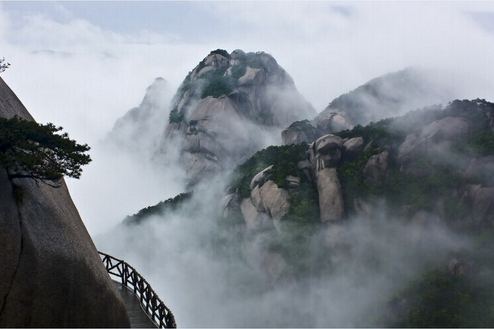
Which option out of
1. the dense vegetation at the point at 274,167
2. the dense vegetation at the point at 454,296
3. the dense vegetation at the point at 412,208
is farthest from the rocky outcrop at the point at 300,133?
the dense vegetation at the point at 454,296

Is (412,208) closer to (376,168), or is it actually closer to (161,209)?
(376,168)

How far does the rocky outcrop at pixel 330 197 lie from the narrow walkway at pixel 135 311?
31.8m

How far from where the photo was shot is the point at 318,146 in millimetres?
58250

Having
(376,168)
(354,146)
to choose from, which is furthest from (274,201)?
(376,168)

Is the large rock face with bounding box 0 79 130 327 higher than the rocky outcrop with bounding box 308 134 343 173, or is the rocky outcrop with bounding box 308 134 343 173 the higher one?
the rocky outcrop with bounding box 308 134 343 173

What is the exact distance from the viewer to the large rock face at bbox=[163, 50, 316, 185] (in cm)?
9212

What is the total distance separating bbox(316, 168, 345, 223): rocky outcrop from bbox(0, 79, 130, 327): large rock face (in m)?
36.7

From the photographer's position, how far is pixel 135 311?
23.5 meters

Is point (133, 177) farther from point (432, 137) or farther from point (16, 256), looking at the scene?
point (16, 256)

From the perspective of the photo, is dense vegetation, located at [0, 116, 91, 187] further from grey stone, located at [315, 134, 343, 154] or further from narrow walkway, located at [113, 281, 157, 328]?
grey stone, located at [315, 134, 343, 154]

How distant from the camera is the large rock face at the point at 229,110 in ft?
302

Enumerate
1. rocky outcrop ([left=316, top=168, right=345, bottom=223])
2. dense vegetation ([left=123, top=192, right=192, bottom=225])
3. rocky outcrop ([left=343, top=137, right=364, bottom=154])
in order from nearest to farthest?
rocky outcrop ([left=316, top=168, right=345, bottom=223])
rocky outcrop ([left=343, top=137, right=364, bottom=154])
dense vegetation ([left=123, top=192, right=192, bottom=225])

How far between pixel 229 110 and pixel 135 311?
70.4 m

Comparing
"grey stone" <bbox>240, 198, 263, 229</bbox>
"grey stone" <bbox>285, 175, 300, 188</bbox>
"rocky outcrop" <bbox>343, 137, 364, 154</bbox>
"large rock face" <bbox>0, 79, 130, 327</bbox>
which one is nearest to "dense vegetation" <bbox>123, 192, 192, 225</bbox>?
"grey stone" <bbox>240, 198, 263, 229</bbox>
